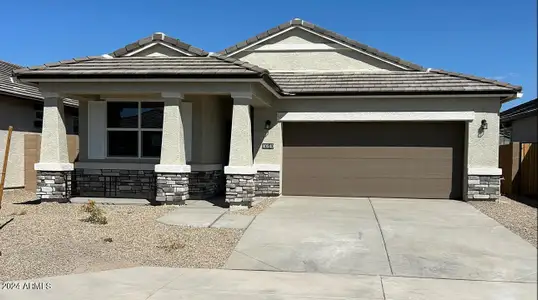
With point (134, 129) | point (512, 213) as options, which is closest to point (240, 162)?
point (134, 129)

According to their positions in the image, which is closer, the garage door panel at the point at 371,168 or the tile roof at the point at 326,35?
the garage door panel at the point at 371,168

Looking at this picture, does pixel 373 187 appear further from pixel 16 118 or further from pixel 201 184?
pixel 16 118

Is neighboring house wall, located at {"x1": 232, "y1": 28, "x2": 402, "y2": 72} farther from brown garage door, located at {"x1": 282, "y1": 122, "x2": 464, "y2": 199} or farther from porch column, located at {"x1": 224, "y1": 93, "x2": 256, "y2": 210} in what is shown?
porch column, located at {"x1": 224, "y1": 93, "x2": 256, "y2": 210}

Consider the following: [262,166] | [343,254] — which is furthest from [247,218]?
[262,166]

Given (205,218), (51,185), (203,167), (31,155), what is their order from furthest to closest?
1. (31,155)
2. (203,167)
3. (51,185)
4. (205,218)

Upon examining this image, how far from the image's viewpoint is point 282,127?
46.6 feet

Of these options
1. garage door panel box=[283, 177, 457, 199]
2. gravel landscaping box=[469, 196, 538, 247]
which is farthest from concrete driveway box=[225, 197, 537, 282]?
garage door panel box=[283, 177, 457, 199]

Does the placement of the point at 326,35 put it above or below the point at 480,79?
above

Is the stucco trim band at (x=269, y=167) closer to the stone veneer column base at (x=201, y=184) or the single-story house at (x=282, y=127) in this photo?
the single-story house at (x=282, y=127)

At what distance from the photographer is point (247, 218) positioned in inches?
396

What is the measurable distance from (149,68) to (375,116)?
256 inches

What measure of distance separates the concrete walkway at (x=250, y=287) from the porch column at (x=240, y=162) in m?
4.41

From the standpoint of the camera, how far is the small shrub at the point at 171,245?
7.68 m

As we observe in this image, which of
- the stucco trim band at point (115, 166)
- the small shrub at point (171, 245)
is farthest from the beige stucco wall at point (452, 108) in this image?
the small shrub at point (171, 245)
